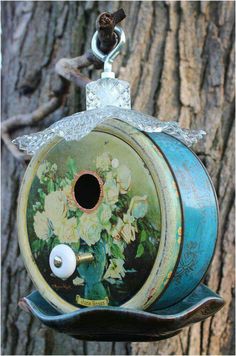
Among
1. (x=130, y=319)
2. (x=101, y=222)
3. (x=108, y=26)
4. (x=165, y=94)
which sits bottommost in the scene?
(x=130, y=319)

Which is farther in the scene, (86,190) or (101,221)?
(86,190)

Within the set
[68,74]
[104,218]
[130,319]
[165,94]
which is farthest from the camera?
[165,94]

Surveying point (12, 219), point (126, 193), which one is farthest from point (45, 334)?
point (126, 193)

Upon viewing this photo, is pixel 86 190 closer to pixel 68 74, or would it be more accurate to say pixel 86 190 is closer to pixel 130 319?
pixel 130 319

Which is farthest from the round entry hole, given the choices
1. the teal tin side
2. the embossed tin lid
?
the teal tin side

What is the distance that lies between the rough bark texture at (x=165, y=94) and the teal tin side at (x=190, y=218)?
1.88ft

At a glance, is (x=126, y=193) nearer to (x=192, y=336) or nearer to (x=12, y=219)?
(x=192, y=336)

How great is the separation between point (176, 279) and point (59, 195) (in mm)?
303

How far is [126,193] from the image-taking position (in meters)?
1.22

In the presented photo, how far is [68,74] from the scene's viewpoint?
1.73m

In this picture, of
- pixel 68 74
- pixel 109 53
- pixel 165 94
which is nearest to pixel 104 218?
pixel 109 53

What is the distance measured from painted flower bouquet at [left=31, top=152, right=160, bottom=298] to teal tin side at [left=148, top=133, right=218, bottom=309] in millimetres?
74

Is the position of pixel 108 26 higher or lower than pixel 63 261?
higher

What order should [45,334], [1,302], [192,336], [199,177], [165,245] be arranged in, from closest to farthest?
1. [165,245]
2. [199,177]
3. [192,336]
4. [45,334]
5. [1,302]
